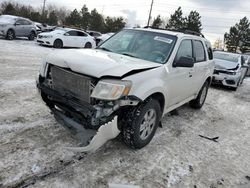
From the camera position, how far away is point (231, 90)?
34.5 feet

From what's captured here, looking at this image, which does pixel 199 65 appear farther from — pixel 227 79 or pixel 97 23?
pixel 97 23

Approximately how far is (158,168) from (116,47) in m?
2.35

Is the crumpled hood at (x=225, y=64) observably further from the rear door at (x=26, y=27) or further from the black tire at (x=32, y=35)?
the black tire at (x=32, y=35)

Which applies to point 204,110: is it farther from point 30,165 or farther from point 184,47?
point 30,165

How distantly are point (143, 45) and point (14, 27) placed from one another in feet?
49.1

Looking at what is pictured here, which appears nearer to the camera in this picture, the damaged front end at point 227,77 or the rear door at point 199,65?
the rear door at point 199,65

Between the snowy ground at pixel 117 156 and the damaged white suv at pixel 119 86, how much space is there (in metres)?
0.35

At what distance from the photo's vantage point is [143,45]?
4723 mm

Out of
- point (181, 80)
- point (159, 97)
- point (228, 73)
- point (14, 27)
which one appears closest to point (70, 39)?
point (14, 27)

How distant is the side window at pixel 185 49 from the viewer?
4.68 m

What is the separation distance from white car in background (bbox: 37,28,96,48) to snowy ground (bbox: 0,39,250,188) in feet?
39.0

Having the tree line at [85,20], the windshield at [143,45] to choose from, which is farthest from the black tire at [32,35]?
the tree line at [85,20]

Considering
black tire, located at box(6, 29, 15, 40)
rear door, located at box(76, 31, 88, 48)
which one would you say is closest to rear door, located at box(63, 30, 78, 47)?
rear door, located at box(76, 31, 88, 48)

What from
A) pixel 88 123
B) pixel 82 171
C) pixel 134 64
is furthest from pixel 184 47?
pixel 82 171
